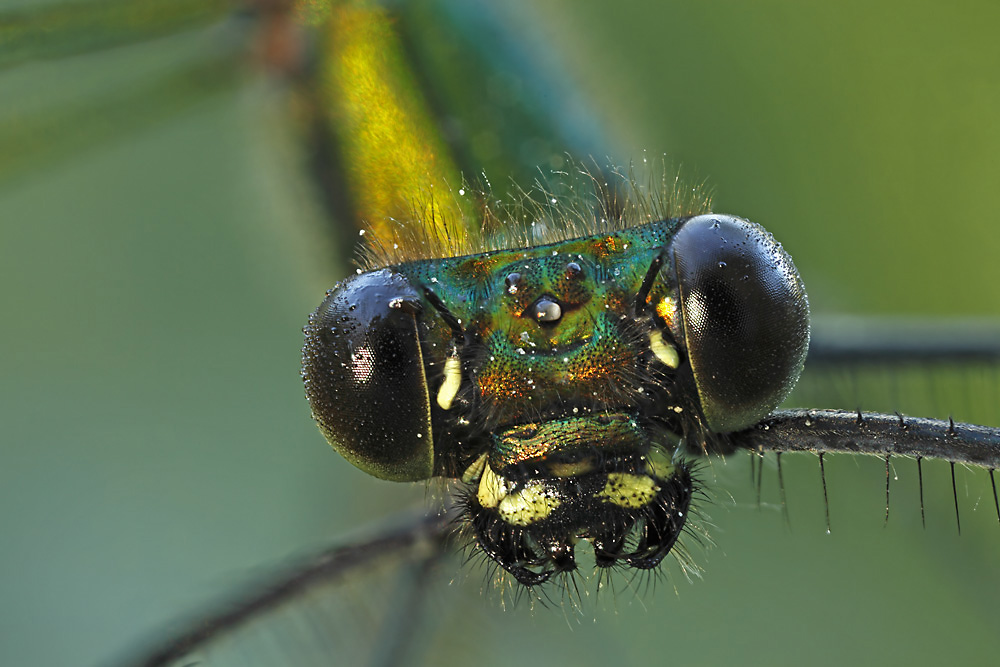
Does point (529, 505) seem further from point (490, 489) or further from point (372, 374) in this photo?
point (372, 374)

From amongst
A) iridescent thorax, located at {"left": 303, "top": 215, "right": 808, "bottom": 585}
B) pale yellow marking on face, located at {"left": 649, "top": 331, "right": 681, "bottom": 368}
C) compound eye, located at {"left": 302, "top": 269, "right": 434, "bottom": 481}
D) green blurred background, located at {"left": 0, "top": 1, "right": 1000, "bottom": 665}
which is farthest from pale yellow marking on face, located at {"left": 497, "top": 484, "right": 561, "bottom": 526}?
green blurred background, located at {"left": 0, "top": 1, "right": 1000, "bottom": 665}

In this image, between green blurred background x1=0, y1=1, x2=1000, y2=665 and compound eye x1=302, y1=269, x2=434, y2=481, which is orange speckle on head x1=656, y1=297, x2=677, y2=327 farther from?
green blurred background x1=0, y1=1, x2=1000, y2=665

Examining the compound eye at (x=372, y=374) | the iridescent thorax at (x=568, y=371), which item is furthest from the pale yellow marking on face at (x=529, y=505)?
the compound eye at (x=372, y=374)

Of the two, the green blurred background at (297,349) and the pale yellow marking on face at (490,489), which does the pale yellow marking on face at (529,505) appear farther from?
the green blurred background at (297,349)

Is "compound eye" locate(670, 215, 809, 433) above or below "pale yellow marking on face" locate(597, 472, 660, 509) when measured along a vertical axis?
above

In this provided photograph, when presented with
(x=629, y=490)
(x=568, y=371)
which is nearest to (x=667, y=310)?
(x=568, y=371)

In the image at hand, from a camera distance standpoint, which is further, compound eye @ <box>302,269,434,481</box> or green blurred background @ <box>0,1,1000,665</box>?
green blurred background @ <box>0,1,1000,665</box>
